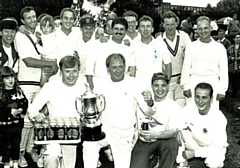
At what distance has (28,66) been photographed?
18.3 feet

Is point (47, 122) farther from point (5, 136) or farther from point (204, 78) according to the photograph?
point (204, 78)

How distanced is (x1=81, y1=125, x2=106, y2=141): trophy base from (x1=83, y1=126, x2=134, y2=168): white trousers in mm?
154

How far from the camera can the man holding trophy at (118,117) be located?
4793 millimetres

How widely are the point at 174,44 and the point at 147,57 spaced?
0.69 metres

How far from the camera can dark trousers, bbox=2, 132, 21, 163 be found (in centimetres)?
523

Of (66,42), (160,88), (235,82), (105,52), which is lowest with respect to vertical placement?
(235,82)

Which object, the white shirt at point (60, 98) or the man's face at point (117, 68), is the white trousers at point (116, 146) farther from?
the man's face at point (117, 68)

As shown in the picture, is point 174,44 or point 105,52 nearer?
point 105,52

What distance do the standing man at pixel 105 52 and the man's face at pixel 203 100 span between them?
1345 mm

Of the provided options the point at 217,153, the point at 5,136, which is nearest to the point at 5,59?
the point at 5,136

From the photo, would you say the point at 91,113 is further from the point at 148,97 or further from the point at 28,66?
the point at 28,66

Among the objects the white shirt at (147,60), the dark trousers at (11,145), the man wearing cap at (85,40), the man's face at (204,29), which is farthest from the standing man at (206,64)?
the dark trousers at (11,145)

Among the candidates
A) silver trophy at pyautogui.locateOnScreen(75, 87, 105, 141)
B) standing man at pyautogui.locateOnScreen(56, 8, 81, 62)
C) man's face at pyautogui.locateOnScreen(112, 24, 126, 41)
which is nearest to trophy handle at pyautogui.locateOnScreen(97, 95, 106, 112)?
silver trophy at pyautogui.locateOnScreen(75, 87, 105, 141)

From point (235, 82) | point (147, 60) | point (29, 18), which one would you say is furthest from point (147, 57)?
point (235, 82)
